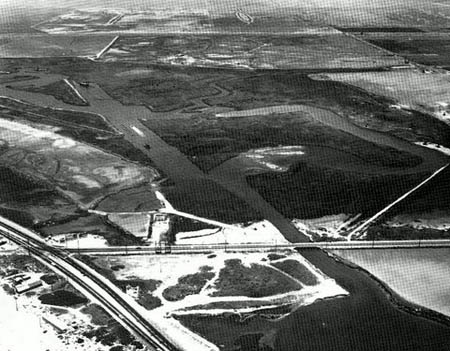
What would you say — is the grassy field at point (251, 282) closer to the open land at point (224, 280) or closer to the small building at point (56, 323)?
the open land at point (224, 280)

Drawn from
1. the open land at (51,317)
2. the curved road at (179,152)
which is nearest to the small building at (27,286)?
the open land at (51,317)

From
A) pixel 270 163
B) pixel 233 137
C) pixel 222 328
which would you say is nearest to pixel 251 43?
pixel 233 137

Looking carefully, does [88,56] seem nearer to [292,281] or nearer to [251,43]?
[251,43]

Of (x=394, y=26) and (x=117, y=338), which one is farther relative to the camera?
(x=394, y=26)

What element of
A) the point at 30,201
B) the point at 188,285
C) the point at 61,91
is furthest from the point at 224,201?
the point at 61,91

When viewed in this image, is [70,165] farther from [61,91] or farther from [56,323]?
[61,91]

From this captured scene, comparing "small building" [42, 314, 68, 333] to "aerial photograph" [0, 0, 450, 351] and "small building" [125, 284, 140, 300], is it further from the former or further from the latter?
"small building" [125, 284, 140, 300]

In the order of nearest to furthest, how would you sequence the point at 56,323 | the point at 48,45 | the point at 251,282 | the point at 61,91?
the point at 56,323 < the point at 251,282 < the point at 61,91 < the point at 48,45
